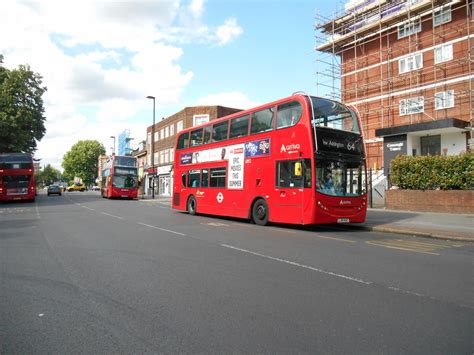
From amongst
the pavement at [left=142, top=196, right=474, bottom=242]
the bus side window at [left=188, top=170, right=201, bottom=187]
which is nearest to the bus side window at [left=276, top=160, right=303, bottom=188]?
the pavement at [left=142, top=196, right=474, bottom=242]

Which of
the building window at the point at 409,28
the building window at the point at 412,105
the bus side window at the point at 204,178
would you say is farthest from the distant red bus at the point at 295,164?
the building window at the point at 409,28

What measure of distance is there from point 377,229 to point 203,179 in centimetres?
801

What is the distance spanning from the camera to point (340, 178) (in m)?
12.2

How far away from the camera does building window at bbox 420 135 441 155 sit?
2688cm

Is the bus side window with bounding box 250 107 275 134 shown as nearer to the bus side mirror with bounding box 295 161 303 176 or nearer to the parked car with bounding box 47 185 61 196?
the bus side mirror with bounding box 295 161 303 176

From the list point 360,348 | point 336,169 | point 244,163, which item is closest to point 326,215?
point 336,169

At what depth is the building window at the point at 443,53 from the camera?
2769 centimetres

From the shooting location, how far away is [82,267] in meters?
6.52

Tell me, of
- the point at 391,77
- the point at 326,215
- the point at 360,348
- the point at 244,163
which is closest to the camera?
the point at 360,348

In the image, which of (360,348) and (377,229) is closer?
(360,348)

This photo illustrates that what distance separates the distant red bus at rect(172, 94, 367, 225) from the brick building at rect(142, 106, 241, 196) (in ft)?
82.1

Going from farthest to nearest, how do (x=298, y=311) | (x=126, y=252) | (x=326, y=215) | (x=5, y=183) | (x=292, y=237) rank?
1. (x=5, y=183)
2. (x=326, y=215)
3. (x=292, y=237)
4. (x=126, y=252)
5. (x=298, y=311)

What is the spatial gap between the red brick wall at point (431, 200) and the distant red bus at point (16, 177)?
84.5ft

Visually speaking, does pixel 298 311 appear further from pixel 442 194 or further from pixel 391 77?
pixel 391 77
